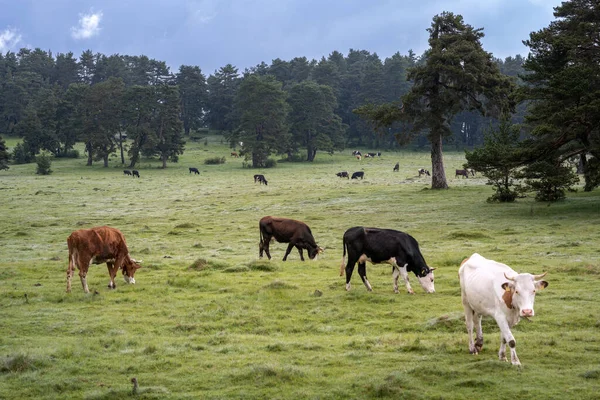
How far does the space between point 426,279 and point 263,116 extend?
74.2 metres

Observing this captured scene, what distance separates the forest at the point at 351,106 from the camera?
110 ft

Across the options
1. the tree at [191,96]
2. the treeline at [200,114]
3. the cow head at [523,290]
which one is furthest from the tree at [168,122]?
the cow head at [523,290]

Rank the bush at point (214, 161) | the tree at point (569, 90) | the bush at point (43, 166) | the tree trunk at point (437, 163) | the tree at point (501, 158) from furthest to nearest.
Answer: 1. the bush at point (214, 161)
2. the bush at point (43, 166)
3. the tree trunk at point (437, 163)
4. the tree at point (501, 158)
5. the tree at point (569, 90)

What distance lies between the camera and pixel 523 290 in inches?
391

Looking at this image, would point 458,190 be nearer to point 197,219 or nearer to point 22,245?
point 197,219

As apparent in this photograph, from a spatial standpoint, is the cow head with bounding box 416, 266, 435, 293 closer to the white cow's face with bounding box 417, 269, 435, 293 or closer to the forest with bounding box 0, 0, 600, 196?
the white cow's face with bounding box 417, 269, 435, 293

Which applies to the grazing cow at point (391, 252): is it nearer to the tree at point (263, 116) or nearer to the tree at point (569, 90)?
the tree at point (569, 90)

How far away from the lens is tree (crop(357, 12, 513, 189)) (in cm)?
4447

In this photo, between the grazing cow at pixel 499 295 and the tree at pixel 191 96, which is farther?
the tree at pixel 191 96

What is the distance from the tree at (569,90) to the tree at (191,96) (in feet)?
320

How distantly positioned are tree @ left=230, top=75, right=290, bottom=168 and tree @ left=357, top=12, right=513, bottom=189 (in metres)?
41.0

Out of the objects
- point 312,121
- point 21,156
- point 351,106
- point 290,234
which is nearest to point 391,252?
point 290,234

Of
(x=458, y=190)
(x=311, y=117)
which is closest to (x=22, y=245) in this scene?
(x=458, y=190)

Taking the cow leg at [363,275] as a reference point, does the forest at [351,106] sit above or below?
above
